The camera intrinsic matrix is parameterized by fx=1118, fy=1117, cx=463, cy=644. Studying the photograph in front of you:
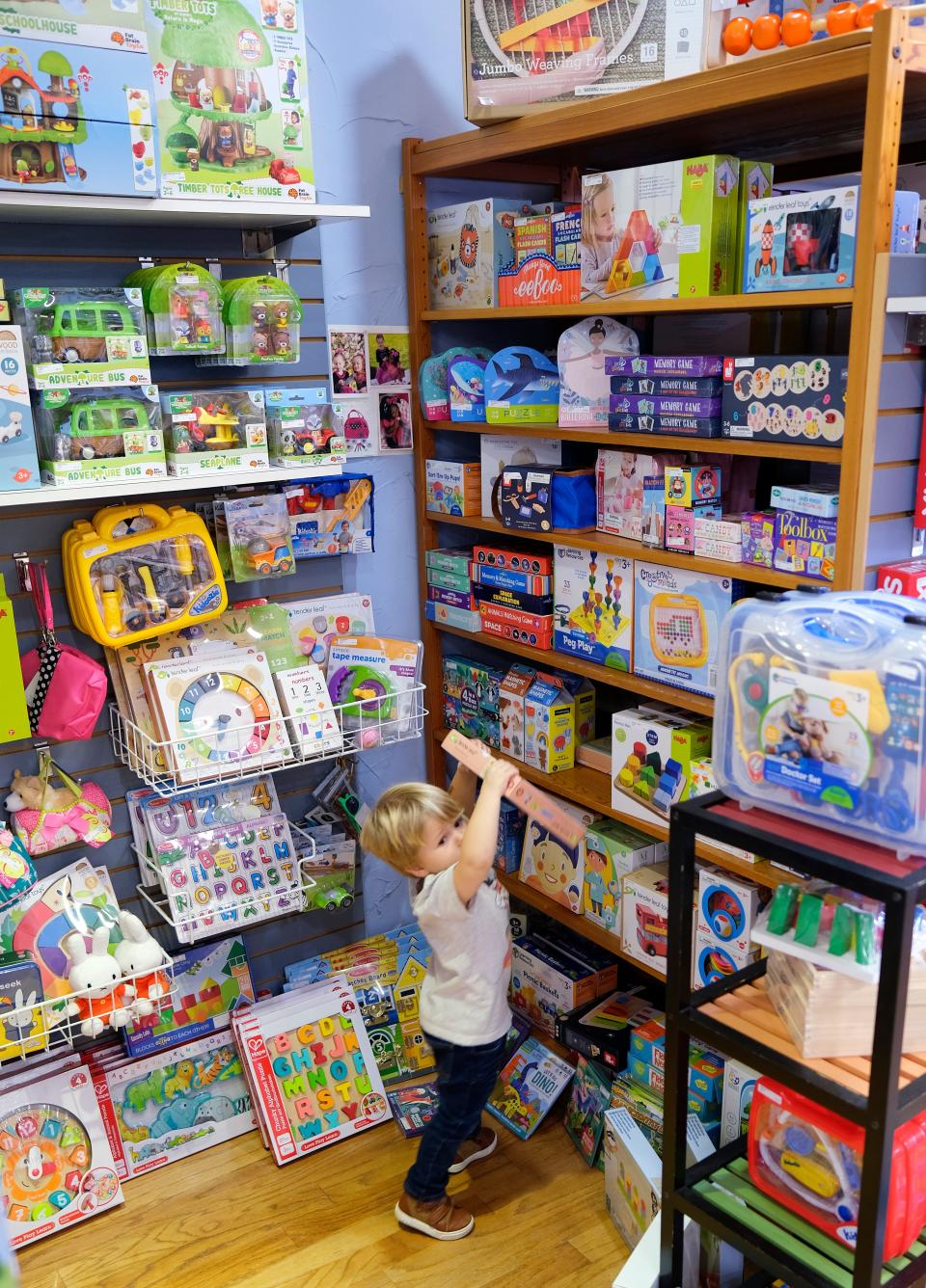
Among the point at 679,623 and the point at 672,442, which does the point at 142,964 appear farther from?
the point at 672,442

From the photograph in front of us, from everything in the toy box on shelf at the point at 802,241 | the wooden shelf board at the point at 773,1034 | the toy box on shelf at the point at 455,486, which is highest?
the toy box on shelf at the point at 802,241

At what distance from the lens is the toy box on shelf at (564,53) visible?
2236 mm

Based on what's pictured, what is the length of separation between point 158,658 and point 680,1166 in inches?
62.0

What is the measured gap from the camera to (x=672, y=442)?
90.7 inches

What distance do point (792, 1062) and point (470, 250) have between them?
2.12 m

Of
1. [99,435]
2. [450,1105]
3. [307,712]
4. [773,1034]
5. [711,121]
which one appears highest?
[711,121]

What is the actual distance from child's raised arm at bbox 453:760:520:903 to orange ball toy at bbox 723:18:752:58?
1405mm

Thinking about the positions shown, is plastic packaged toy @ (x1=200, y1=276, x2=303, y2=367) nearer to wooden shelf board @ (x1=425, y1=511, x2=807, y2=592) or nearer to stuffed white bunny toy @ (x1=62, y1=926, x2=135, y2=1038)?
wooden shelf board @ (x1=425, y1=511, x2=807, y2=592)

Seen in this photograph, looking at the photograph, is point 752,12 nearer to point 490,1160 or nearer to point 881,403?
point 881,403

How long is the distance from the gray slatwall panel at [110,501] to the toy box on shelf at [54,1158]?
464 millimetres

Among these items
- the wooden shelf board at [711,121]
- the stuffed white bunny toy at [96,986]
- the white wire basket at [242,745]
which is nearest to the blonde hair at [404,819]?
the white wire basket at [242,745]

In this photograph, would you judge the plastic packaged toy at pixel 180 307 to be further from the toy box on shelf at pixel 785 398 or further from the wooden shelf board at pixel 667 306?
the toy box on shelf at pixel 785 398

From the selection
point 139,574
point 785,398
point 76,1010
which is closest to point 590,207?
point 785,398

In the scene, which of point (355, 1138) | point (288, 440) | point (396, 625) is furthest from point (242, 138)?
point (355, 1138)
